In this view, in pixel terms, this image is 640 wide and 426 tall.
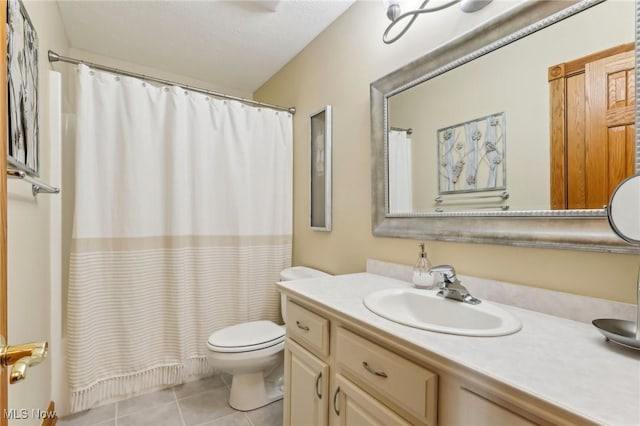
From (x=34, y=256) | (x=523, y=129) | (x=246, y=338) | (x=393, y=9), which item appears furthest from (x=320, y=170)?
(x=34, y=256)

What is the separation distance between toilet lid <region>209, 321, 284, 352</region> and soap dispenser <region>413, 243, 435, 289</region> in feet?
3.14

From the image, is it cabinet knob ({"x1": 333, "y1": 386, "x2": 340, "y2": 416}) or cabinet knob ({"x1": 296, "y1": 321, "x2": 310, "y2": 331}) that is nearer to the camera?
cabinet knob ({"x1": 333, "y1": 386, "x2": 340, "y2": 416})

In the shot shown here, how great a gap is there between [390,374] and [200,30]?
2334 mm

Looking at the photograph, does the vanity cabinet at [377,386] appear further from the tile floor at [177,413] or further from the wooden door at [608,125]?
the wooden door at [608,125]

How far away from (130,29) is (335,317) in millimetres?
2352

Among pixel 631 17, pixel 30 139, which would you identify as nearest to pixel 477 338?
pixel 631 17

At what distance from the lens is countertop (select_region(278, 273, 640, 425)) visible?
505 millimetres

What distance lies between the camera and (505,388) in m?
0.56

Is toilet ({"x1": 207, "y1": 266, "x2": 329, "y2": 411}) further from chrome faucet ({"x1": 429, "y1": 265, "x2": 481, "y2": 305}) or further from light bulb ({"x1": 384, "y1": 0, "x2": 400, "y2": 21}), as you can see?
light bulb ({"x1": 384, "y1": 0, "x2": 400, "y2": 21})

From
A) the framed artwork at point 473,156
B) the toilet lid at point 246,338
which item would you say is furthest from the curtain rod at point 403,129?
the toilet lid at point 246,338

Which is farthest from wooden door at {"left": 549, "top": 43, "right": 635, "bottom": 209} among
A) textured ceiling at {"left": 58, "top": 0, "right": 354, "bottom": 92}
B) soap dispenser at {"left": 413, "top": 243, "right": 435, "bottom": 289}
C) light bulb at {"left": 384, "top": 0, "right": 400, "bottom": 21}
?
textured ceiling at {"left": 58, "top": 0, "right": 354, "bottom": 92}

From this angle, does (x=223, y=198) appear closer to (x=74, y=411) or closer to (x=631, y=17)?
(x=74, y=411)

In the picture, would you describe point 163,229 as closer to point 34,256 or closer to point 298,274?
point 34,256

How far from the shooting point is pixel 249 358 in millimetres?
1661
